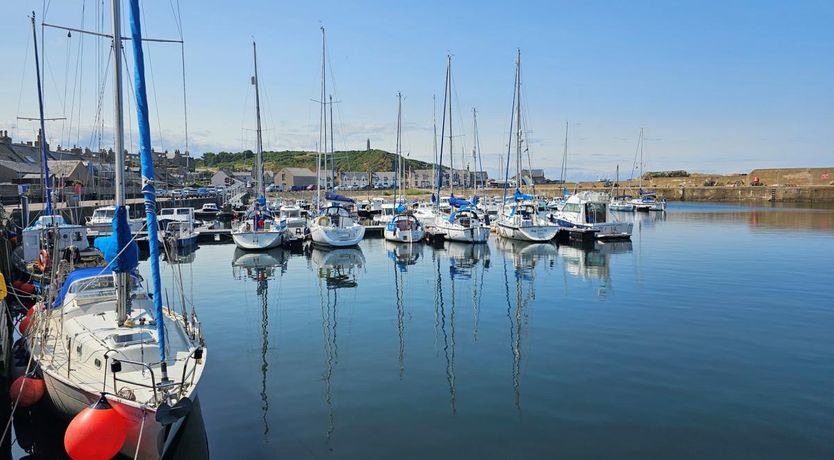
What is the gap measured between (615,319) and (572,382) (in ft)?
24.5

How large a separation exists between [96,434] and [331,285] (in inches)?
784

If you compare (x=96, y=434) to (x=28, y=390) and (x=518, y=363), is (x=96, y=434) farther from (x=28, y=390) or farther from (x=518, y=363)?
(x=518, y=363)

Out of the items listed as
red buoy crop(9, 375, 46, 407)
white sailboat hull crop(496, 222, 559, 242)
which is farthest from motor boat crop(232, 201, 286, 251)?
red buoy crop(9, 375, 46, 407)

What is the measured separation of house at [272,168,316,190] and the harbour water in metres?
120

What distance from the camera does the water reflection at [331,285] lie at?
47.2ft

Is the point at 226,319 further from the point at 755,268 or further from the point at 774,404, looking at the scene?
the point at 755,268

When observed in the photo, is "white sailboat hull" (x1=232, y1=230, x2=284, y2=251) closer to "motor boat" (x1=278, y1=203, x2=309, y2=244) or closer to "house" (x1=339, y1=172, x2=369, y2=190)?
"motor boat" (x1=278, y1=203, x2=309, y2=244)

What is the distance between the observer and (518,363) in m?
15.9

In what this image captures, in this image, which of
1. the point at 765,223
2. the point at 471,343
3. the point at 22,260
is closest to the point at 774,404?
the point at 471,343

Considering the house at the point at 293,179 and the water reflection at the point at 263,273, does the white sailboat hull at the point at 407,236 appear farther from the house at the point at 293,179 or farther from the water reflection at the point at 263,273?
the house at the point at 293,179

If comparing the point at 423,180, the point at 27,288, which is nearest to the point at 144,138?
the point at 27,288

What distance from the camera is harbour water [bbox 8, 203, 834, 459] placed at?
1114cm

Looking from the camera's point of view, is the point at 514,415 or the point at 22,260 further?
the point at 22,260

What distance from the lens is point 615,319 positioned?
20938 millimetres
